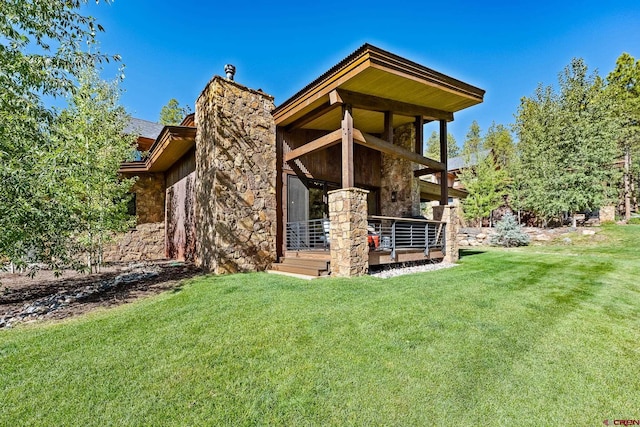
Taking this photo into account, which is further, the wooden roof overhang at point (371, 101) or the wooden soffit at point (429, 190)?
the wooden soffit at point (429, 190)

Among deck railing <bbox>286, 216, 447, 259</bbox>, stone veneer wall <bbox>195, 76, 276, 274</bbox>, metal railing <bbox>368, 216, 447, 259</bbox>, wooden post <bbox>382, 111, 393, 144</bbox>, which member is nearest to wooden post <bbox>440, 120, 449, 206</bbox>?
metal railing <bbox>368, 216, 447, 259</bbox>

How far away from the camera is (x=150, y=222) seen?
1150 cm

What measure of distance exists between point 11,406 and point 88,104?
7.89 metres

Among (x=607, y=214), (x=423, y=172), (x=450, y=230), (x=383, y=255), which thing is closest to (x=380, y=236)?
(x=383, y=255)

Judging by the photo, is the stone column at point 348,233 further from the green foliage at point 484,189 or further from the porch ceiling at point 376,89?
Answer: the green foliage at point 484,189

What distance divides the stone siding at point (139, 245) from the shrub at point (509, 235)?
14637 millimetres

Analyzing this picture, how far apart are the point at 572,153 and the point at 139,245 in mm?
21224

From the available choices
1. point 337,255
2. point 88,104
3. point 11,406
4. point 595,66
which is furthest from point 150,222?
point 595,66

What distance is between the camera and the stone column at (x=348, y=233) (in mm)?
5828

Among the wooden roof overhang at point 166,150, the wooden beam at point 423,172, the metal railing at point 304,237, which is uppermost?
the wooden roof overhang at point 166,150

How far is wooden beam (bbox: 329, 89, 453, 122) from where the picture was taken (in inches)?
251

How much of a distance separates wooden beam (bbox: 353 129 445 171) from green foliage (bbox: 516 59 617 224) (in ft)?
37.9

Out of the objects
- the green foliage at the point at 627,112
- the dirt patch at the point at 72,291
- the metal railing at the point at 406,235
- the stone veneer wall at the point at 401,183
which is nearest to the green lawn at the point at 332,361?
the dirt patch at the point at 72,291

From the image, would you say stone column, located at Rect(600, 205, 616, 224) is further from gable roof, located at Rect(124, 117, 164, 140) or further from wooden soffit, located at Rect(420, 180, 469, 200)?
gable roof, located at Rect(124, 117, 164, 140)
